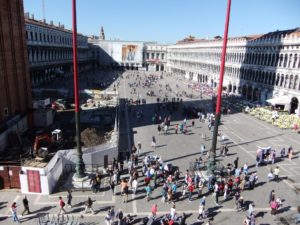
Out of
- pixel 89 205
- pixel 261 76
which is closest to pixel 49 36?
pixel 261 76

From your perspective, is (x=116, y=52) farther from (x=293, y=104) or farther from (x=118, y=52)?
(x=293, y=104)

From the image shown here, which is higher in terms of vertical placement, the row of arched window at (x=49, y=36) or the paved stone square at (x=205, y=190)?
the row of arched window at (x=49, y=36)

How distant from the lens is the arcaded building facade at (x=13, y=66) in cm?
2770

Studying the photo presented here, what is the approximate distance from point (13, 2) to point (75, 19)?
→ 56.2ft

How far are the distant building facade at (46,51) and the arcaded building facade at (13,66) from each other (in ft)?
93.5

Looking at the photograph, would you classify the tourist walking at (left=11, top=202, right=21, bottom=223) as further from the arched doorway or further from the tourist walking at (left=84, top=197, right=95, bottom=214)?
the arched doorway

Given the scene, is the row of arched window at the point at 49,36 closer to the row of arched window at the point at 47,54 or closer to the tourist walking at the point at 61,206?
the row of arched window at the point at 47,54

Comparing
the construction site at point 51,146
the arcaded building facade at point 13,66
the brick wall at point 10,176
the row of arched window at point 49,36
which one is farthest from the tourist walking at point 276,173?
the row of arched window at point 49,36

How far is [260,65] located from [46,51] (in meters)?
50.8

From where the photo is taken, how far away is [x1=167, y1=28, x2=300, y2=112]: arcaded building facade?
4672 centimetres

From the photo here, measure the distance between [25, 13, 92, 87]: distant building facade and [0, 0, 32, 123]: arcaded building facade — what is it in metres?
28.5

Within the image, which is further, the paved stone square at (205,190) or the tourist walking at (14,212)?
the paved stone square at (205,190)

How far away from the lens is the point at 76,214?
1659 centimetres

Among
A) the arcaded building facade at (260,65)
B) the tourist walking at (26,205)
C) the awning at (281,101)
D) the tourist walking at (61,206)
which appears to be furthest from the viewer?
the arcaded building facade at (260,65)
